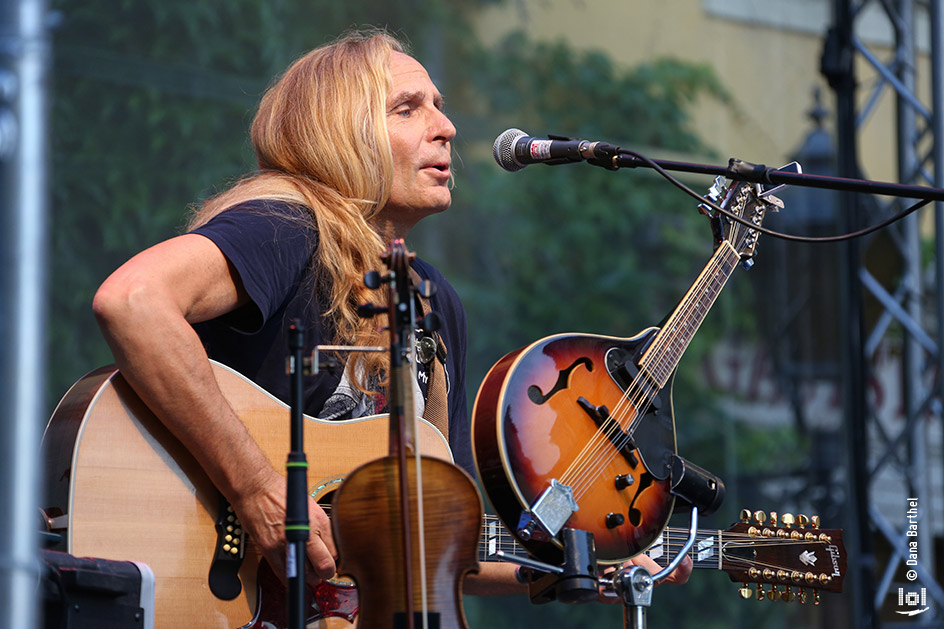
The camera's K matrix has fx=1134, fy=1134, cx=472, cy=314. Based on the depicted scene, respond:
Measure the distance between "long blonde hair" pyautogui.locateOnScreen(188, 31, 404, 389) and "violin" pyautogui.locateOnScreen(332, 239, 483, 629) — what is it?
0.81 meters

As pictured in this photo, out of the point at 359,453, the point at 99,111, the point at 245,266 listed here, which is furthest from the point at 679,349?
the point at 99,111

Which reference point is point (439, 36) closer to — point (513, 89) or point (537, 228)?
point (513, 89)

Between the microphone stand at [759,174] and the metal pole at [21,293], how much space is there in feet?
4.61

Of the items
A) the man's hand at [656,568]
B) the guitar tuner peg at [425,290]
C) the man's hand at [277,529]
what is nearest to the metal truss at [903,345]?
the man's hand at [656,568]

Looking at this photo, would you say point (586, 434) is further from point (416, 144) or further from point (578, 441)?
point (416, 144)

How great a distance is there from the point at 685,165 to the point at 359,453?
1.01 meters

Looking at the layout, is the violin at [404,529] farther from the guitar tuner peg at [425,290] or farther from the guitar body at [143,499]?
the guitar body at [143,499]

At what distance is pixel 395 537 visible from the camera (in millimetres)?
1994

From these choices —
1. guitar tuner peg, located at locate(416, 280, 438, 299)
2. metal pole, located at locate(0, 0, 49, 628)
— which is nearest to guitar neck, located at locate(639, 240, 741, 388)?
guitar tuner peg, located at locate(416, 280, 438, 299)

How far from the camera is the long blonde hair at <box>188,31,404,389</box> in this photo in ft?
9.32

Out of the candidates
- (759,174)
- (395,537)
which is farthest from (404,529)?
(759,174)

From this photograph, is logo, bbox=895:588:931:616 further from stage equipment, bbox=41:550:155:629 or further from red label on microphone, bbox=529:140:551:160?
stage equipment, bbox=41:550:155:629

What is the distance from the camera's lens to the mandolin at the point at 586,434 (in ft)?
8.02

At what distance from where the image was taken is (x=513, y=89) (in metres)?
7.34
